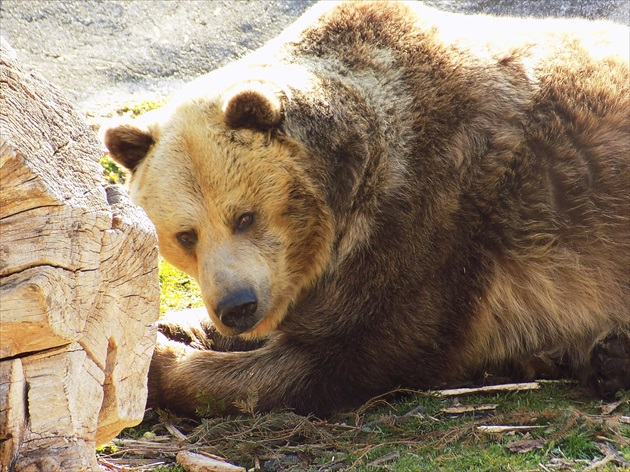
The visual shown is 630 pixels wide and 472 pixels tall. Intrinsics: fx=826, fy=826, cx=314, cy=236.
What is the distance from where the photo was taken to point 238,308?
4.58m

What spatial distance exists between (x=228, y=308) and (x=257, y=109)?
3.69ft

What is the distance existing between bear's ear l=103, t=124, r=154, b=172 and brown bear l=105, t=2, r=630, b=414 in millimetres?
14

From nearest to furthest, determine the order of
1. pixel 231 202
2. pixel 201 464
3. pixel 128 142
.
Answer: pixel 201 464
pixel 231 202
pixel 128 142

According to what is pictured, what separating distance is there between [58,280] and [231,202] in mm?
2071

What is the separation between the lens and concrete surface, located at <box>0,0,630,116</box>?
9.02 meters

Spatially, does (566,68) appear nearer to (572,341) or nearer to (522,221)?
(522,221)

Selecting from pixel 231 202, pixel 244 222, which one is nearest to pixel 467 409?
pixel 244 222

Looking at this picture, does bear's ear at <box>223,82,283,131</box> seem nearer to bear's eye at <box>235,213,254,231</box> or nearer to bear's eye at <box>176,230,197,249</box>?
bear's eye at <box>235,213,254,231</box>

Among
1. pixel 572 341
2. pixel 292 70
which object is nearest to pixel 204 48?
pixel 292 70

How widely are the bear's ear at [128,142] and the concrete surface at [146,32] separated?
3.46 metres

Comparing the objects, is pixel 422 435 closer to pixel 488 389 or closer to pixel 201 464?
pixel 488 389

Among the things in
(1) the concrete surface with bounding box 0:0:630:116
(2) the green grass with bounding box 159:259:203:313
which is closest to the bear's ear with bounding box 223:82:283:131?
(2) the green grass with bounding box 159:259:203:313

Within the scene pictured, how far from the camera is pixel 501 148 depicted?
4867 mm

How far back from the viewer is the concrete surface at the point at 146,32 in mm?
9016
